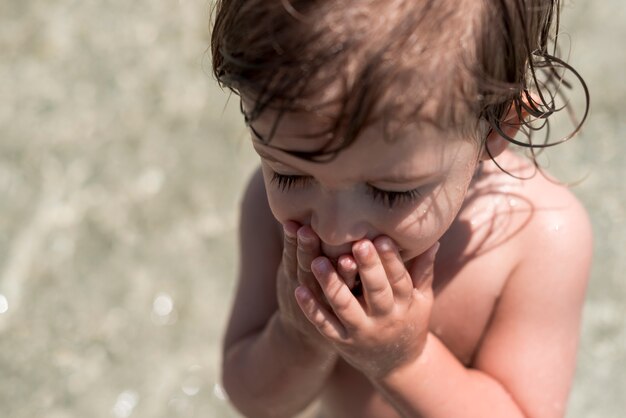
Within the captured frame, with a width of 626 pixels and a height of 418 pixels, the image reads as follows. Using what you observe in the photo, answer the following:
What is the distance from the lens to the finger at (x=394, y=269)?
1714mm

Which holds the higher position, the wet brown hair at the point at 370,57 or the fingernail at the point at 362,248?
the wet brown hair at the point at 370,57

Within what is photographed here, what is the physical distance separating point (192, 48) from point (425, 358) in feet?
7.77

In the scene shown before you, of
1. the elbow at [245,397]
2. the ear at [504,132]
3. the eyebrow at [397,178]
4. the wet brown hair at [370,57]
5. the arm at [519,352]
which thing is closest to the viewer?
the wet brown hair at [370,57]

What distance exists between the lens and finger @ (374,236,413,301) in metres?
1.71

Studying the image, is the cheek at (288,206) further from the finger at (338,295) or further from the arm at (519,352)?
the arm at (519,352)

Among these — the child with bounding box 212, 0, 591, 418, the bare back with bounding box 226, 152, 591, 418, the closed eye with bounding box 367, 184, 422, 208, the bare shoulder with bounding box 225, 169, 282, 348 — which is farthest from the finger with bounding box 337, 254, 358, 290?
the bare shoulder with bounding box 225, 169, 282, 348

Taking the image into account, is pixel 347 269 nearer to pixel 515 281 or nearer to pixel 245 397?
pixel 515 281

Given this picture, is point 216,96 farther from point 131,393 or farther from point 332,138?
point 332,138

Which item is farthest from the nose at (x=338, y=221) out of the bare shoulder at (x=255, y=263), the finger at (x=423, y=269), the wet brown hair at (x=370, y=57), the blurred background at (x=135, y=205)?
the blurred background at (x=135, y=205)

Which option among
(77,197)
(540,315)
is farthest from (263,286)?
(77,197)

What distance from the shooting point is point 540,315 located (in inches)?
82.0

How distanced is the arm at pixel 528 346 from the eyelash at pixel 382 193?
0.52 metres

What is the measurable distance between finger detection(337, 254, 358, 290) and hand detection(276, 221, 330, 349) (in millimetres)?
52

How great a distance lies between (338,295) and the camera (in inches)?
70.9
